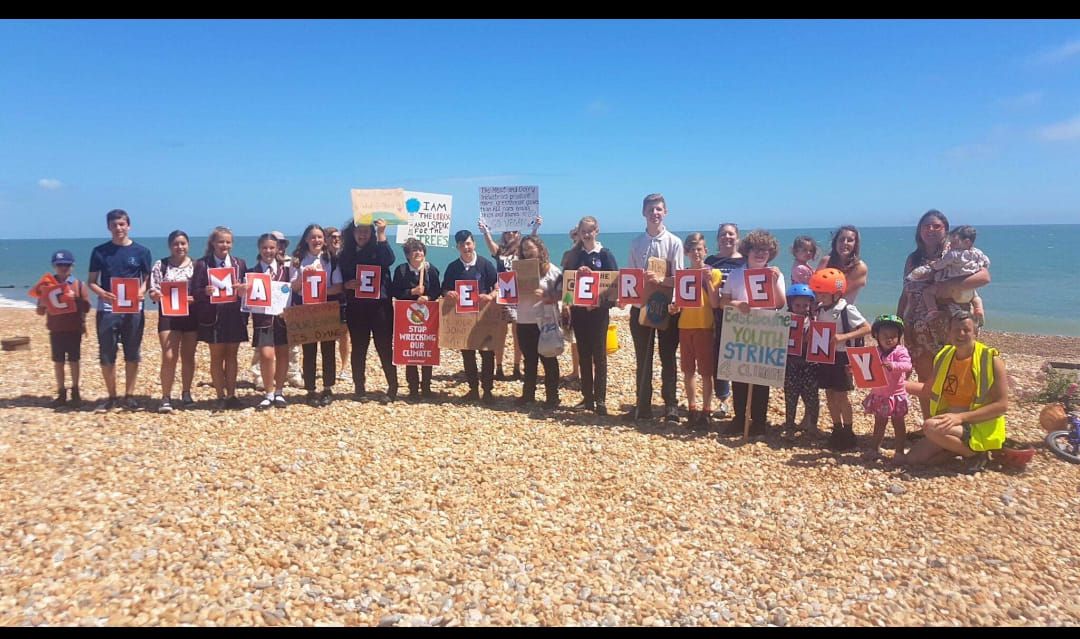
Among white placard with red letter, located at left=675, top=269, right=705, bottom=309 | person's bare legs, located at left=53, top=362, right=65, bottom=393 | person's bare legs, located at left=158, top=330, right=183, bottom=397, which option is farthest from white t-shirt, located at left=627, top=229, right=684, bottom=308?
person's bare legs, located at left=53, top=362, right=65, bottom=393

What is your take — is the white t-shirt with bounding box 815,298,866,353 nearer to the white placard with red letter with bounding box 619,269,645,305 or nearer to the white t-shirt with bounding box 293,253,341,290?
the white placard with red letter with bounding box 619,269,645,305

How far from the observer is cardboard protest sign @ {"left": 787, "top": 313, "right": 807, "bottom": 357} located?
6.34 m

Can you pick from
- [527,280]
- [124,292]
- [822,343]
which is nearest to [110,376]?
[124,292]

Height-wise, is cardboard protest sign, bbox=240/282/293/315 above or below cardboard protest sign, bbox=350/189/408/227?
below

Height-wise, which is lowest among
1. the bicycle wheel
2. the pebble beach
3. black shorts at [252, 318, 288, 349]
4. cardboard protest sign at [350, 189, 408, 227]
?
the pebble beach

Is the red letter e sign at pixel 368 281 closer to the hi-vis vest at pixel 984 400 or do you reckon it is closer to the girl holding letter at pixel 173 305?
the girl holding letter at pixel 173 305

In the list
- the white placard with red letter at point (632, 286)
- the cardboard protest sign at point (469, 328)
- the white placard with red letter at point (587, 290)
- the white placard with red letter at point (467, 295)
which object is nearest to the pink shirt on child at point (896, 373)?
the white placard with red letter at point (632, 286)

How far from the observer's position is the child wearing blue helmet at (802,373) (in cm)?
630

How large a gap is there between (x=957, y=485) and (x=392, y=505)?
4895 mm

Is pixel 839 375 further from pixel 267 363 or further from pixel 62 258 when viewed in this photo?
pixel 62 258

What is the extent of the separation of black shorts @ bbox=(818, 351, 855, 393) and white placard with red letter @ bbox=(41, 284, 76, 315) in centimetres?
893

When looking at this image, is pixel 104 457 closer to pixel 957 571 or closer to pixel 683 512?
pixel 683 512

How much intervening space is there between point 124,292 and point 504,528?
5.62 m

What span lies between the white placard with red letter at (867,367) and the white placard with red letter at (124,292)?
7.94 metres
